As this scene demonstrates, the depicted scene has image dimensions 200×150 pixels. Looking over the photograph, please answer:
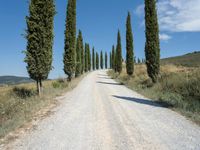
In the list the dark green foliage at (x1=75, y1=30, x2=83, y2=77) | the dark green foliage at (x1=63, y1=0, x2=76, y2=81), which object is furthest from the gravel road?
the dark green foliage at (x1=75, y1=30, x2=83, y2=77)

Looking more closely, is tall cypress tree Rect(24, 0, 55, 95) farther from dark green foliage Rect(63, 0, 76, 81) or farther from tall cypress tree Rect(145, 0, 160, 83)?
dark green foliage Rect(63, 0, 76, 81)

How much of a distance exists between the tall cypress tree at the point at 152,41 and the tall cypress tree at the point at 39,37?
35.8 ft

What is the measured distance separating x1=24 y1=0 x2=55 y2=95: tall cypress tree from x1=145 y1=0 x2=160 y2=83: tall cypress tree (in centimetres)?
1090

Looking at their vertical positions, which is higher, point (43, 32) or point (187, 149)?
point (43, 32)

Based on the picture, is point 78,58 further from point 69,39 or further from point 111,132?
point 111,132

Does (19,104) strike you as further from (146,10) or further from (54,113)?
(146,10)

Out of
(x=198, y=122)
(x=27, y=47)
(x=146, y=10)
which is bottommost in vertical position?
(x=198, y=122)

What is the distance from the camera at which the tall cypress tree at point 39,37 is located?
57.1 ft

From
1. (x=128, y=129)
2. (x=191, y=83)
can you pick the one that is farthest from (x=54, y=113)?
(x=191, y=83)

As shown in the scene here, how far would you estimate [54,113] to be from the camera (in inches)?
444

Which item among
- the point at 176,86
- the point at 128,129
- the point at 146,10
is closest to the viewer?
the point at 128,129

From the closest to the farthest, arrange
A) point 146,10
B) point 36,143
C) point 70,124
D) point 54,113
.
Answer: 1. point 36,143
2. point 70,124
3. point 54,113
4. point 146,10

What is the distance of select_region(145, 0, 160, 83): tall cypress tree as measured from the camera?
25672 mm

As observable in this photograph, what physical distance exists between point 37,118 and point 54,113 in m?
1.10
